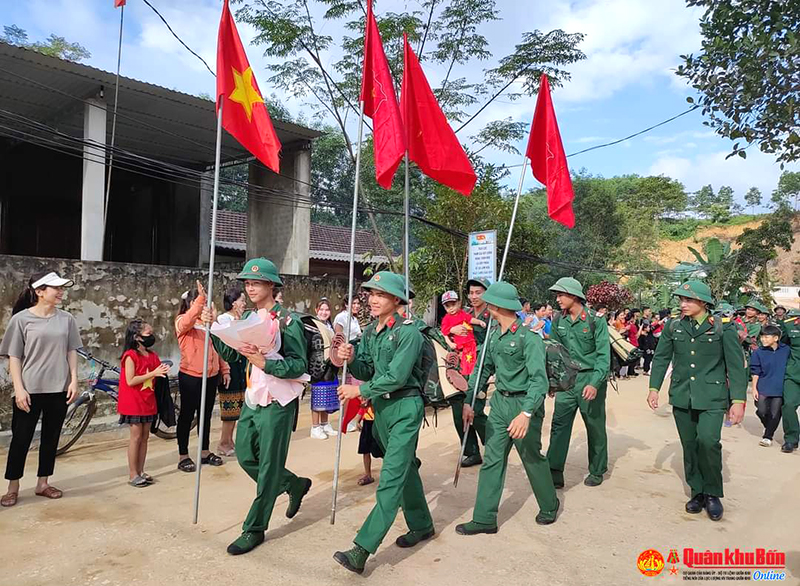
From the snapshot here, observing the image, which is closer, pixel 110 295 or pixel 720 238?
pixel 110 295

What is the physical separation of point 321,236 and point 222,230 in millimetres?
4763

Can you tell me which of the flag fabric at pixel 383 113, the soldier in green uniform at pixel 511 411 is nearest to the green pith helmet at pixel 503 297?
the soldier in green uniform at pixel 511 411

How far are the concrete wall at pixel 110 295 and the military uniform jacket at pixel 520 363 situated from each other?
544 centimetres

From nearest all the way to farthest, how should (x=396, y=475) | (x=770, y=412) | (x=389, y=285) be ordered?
(x=396, y=475) < (x=389, y=285) < (x=770, y=412)

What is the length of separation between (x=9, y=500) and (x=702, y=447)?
541 cm

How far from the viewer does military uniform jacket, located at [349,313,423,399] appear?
3.64m

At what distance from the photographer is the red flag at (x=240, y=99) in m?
4.39

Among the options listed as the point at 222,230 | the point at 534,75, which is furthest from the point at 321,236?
the point at 534,75

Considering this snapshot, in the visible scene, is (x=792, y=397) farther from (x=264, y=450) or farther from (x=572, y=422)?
(x=264, y=450)

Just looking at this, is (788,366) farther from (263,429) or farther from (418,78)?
(263,429)

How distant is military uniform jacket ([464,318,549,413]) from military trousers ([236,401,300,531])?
154 centimetres

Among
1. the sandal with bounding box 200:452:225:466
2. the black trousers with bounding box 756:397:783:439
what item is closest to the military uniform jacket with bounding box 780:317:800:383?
the black trousers with bounding box 756:397:783:439

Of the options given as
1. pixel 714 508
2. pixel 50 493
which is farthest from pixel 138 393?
pixel 714 508

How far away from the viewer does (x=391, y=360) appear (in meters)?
3.83
